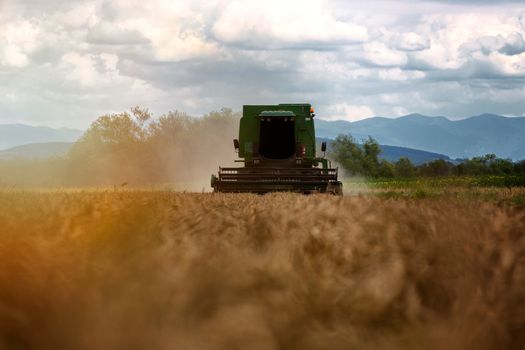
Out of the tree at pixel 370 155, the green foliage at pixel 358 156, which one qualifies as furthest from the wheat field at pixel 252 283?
the tree at pixel 370 155

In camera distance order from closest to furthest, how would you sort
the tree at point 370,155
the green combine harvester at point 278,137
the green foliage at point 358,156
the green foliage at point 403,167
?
the green combine harvester at point 278,137
the green foliage at point 403,167
the green foliage at point 358,156
the tree at point 370,155

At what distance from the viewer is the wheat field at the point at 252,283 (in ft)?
9.06

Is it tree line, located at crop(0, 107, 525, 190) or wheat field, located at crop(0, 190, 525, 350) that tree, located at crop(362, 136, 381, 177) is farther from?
wheat field, located at crop(0, 190, 525, 350)

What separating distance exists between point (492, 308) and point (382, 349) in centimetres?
64

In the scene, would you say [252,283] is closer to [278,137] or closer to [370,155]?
[278,137]

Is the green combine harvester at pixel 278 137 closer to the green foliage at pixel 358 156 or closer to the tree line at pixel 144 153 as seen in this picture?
the tree line at pixel 144 153

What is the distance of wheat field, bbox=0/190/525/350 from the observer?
9.06 ft

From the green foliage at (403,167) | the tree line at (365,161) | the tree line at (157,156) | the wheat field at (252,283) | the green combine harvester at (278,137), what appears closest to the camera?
the wheat field at (252,283)

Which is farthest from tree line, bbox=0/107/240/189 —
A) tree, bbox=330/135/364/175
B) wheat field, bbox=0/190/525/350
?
wheat field, bbox=0/190/525/350

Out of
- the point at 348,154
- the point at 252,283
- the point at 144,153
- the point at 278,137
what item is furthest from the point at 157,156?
the point at 252,283

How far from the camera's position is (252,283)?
3031 mm

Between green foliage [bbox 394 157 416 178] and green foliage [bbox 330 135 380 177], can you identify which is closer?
green foliage [bbox 394 157 416 178]

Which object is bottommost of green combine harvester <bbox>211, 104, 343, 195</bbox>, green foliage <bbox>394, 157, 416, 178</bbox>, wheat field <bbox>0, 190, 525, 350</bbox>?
green foliage <bbox>394, 157, 416, 178</bbox>

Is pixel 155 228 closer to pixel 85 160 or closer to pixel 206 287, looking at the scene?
pixel 206 287
